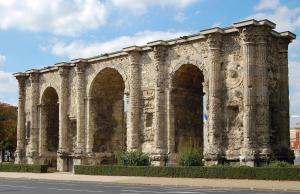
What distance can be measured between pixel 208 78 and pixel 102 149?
45.0 feet

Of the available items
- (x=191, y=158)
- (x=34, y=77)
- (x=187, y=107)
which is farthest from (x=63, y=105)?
(x=191, y=158)

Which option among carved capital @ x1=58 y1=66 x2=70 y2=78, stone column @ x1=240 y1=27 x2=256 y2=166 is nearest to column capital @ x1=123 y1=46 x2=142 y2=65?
carved capital @ x1=58 y1=66 x2=70 y2=78

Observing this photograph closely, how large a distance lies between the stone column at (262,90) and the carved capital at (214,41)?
2.68 meters

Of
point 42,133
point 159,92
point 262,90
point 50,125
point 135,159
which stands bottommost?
point 135,159

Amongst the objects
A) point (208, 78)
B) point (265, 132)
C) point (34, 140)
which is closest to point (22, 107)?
point (34, 140)

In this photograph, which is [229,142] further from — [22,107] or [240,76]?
[22,107]

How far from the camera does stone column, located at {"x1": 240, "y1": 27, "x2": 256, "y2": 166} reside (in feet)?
102

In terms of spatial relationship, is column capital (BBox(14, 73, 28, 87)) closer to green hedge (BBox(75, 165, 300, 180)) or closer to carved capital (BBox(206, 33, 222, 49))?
green hedge (BBox(75, 165, 300, 180))

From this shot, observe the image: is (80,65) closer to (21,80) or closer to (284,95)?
(21,80)

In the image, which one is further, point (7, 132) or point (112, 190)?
point (7, 132)

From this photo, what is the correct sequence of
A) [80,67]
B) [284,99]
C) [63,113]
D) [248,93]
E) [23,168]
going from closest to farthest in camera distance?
[248,93] → [284,99] → [23,168] → [80,67] → [63,113]

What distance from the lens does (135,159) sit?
115 feet

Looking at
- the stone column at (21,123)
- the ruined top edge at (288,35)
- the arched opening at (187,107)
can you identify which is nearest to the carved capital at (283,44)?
the ruined top edge at (288,35)

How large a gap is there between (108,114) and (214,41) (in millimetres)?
14450
